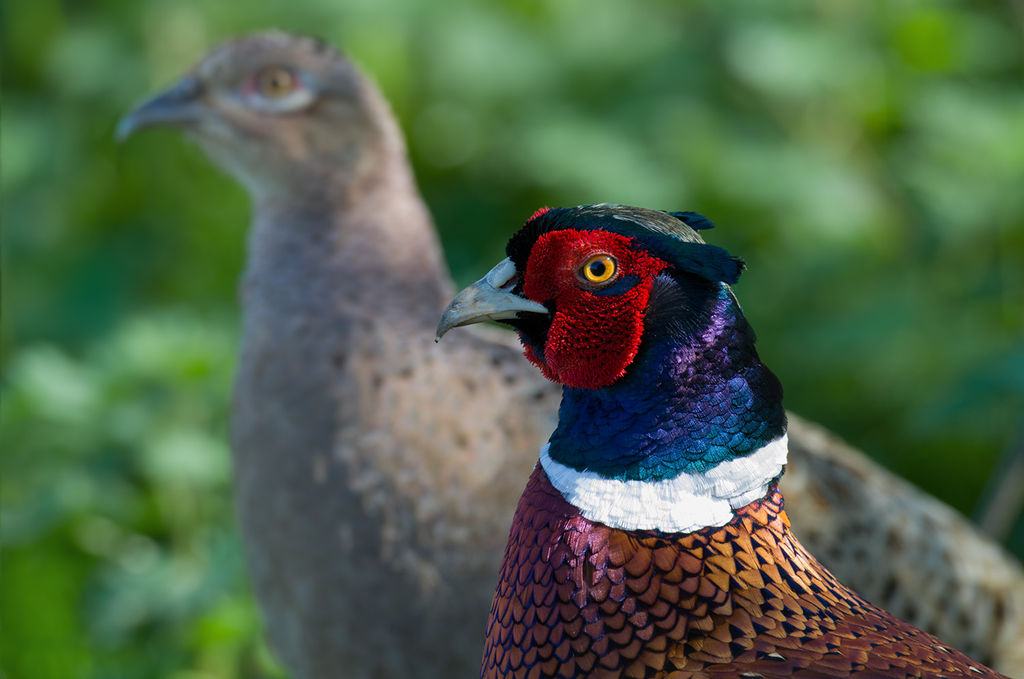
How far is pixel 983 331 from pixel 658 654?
276 centimetres

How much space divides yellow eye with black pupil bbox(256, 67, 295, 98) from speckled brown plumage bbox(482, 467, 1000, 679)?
4.80 ft

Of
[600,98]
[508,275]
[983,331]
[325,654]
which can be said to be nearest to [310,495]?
[325,654]

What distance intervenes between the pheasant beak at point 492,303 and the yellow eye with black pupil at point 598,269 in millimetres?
74

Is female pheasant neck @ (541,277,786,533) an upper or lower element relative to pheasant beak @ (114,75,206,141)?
lower

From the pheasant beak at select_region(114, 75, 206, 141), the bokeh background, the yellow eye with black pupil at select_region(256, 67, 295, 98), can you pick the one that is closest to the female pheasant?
the yellow eye with black pupil at select_region(256, 67, 295, 98)

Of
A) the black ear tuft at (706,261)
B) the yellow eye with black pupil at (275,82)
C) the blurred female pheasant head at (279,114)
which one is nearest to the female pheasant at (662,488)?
the black ear tuft at (706,261)

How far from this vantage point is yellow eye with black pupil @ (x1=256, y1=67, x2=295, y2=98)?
2.57 metres

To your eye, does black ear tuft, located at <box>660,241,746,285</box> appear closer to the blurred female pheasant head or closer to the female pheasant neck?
the female pheasant neck

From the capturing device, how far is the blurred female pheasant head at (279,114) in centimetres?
247

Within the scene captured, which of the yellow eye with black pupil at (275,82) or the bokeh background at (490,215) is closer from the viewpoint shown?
the yellow eye with black pupil at (275,82)

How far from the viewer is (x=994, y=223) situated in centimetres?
378

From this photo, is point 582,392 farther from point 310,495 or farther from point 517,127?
point 517,127

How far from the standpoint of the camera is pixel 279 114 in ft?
8.32

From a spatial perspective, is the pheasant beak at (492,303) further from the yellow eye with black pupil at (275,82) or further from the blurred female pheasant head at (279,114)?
the yellow eye with black pupil at (275,82)
